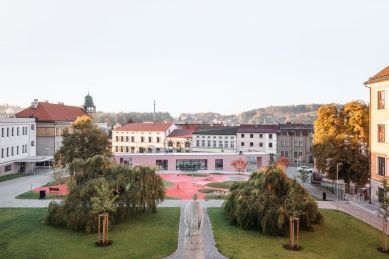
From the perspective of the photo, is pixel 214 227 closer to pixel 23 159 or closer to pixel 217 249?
pixel 217 249

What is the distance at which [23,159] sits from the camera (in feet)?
163

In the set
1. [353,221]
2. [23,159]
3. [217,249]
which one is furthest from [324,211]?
[23,159]

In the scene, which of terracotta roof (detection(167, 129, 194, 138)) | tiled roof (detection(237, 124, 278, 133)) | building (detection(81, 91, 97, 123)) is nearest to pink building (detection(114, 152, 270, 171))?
tiled roof (detection(237, 124, 278, 133))

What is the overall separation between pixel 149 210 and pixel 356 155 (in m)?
21.8

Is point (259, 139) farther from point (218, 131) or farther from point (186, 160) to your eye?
point (186, 160)

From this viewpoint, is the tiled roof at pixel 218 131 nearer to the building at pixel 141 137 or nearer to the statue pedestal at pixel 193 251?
the building at pixel 141 137

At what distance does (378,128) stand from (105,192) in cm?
2399

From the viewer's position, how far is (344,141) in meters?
34.7

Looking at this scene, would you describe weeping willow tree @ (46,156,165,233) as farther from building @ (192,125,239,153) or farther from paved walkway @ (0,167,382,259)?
building @ (192,125,239,153)

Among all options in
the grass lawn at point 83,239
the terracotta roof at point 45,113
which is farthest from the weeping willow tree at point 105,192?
the terracotta roof at point 45,113

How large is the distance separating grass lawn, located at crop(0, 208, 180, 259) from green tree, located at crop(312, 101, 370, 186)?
61.3ft

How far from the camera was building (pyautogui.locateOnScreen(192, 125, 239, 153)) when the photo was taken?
245 ft

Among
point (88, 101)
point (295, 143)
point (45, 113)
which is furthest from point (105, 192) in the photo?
point (88, 101)

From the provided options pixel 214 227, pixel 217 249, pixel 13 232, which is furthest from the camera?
pixel 214 227
